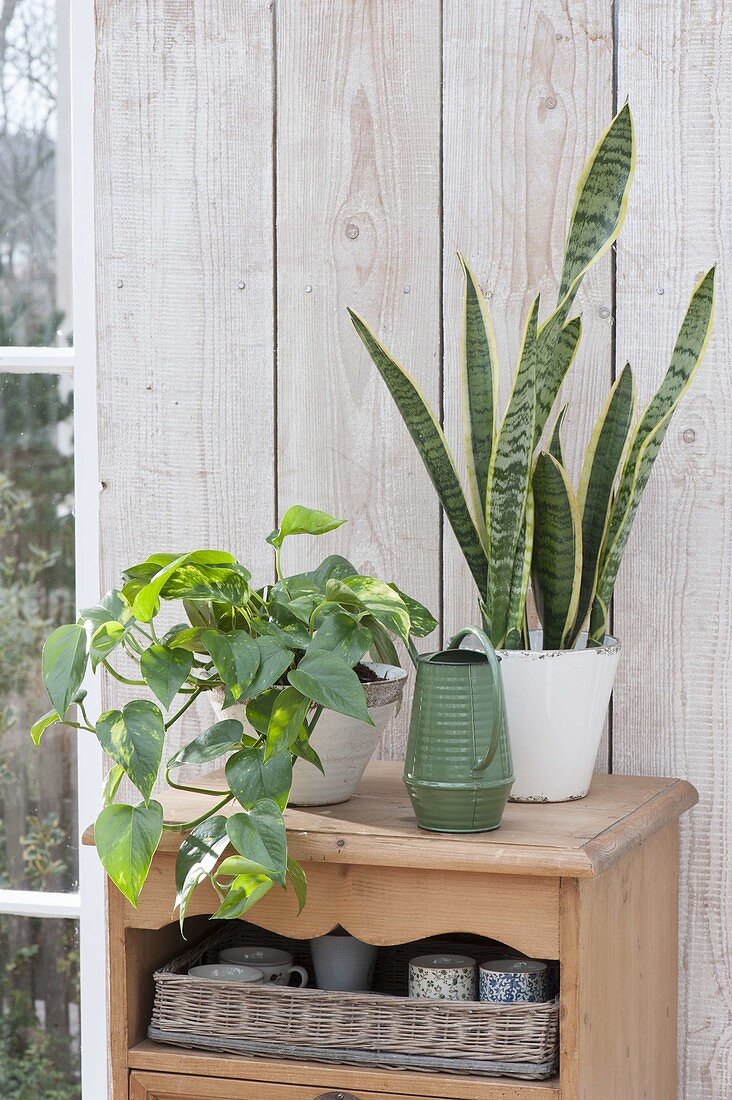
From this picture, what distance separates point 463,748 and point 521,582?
0.63ft

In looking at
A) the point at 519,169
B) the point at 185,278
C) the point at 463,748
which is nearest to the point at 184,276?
the point at 185,278

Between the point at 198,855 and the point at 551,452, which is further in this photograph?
the point at 551,452

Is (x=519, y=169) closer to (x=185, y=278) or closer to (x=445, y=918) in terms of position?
(x=185, y=278)

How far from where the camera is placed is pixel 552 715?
1.12 metres

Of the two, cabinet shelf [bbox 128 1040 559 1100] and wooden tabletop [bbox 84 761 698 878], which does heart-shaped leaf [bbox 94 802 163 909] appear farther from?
cabinet shelf [bbox 128 1040 559 1100]

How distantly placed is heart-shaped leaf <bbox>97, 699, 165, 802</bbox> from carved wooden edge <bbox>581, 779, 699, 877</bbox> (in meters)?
0.34

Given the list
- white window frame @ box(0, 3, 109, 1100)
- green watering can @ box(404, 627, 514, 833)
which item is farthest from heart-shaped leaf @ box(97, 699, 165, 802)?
white window frame @ box(0, 3, 109, 1100)

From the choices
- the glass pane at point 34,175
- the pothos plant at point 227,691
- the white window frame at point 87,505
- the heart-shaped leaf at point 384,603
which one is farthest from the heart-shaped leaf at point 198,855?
the glass pane at point 34,175

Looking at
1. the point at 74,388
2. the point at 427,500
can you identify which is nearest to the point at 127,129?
the point at 74,388

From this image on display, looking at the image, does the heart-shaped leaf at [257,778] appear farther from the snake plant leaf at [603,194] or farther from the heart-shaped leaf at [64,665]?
the snake plant leaf at [603,194]

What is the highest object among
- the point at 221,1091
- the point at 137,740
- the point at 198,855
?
the point at 137,740

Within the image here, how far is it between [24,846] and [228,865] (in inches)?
29.9

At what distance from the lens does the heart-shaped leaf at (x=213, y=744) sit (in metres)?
1.02

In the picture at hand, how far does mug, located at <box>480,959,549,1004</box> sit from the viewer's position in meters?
1.02
